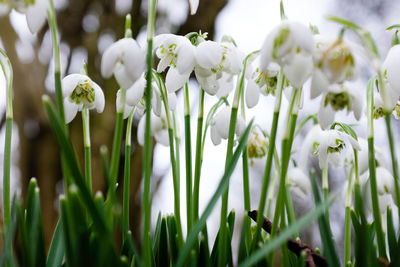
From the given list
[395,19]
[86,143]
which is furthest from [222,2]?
[86,143]

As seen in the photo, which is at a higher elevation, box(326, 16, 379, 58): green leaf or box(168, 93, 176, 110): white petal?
box(326, 16, 379, 58): green leaf

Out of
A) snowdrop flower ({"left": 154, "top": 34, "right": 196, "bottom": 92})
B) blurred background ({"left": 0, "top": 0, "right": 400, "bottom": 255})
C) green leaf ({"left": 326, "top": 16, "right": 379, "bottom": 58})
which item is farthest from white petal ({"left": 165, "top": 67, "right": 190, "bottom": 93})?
blurred background ({"left": 0, "top": 0, "right": 400, "bottom": 255})

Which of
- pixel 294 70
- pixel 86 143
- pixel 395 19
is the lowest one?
pixel 86 143

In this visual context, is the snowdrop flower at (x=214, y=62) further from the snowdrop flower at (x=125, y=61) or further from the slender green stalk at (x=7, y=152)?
the slender green stalk at (x=7, y=152)

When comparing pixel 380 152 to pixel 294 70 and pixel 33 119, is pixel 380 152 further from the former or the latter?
pixel 33 119

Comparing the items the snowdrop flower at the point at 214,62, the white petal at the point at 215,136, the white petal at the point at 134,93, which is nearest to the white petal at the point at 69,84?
the white petal at the point at 134,93

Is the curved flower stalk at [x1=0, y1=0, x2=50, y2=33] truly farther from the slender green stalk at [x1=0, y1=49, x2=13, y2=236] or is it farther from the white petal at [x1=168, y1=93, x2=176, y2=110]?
the white petal at [x1=168, y1=93, x2=176, y2=110]

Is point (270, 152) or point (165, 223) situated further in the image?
point (165, 223)
